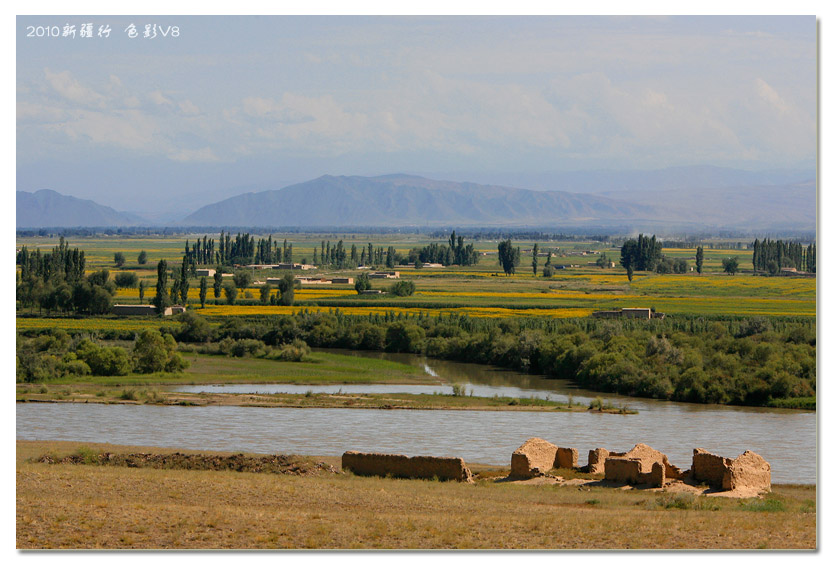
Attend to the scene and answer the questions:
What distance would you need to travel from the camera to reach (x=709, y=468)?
16.0 m

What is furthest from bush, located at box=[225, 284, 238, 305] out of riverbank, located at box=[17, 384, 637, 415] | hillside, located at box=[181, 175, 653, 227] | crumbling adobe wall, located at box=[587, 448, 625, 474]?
hillside, located at box=[181, 175, 653, 227]

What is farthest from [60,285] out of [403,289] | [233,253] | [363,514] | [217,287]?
[233,253]

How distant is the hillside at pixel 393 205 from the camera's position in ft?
494

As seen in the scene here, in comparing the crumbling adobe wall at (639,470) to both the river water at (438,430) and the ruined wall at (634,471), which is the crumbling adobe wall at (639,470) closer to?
the ruined wall at (634,471)

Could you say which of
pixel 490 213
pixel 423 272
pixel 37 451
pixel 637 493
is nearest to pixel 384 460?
pixel 637 493

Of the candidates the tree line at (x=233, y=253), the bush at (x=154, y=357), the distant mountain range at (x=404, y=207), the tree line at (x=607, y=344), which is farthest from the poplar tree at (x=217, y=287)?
the distant mountain range at (x=404, y=207)

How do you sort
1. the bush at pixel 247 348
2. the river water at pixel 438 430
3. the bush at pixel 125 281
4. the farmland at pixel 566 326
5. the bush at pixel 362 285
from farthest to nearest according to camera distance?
the bush at pixel 362 285
the bush at pixel 125 281
the bush at pixel 247 348
the farmland at pixel 566 326
the river water at pixel 438 430

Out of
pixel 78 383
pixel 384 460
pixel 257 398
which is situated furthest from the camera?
pixel 78 383

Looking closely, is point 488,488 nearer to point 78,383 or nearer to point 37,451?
point 37,451

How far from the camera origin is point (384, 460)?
1638cm

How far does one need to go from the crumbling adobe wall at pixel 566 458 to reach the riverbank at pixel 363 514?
1.77 m

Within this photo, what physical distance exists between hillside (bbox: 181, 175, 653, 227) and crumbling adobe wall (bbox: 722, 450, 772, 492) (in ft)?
414

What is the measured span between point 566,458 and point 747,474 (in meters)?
3.18

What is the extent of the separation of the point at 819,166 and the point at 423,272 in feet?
241
